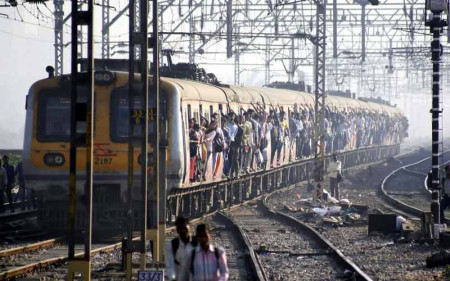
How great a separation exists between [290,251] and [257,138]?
35.5 feet

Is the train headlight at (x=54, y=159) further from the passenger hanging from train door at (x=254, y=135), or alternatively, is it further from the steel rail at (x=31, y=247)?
the passenger hanging from train door at (x=254, y=135)

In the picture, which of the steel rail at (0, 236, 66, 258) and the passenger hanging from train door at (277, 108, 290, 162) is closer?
the steel rail at (0, 236, 66, 258)

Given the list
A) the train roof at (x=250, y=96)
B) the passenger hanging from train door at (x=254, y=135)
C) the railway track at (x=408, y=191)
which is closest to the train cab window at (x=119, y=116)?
the train roof at (x=250, y=96)

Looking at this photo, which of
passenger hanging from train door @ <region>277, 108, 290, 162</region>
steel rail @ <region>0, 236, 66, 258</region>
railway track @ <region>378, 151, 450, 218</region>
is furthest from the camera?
passenger hanging from train door @ <region>277, 108, 290, 162</region>

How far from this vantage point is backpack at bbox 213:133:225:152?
2350 centimetres

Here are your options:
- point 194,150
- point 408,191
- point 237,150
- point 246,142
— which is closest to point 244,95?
point 246,142

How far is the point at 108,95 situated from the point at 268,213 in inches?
295

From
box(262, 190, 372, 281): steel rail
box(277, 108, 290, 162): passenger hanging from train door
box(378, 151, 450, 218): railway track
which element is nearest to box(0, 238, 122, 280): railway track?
box(262, 190, 372, 281): steel rail

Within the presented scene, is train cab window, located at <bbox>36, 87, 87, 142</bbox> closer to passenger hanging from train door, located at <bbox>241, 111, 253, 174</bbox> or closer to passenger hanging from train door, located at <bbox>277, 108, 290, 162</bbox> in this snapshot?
passenger hanging from train door, located at <bbox>241, 111, 253, 174</bbox>

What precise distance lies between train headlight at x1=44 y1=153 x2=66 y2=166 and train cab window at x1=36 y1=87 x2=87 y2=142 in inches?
10.3

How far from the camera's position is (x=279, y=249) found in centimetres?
1798

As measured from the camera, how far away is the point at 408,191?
119 feet

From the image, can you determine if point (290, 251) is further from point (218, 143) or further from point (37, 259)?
point (218, 143)

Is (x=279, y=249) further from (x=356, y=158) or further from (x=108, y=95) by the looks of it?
(x=356, y=158)
